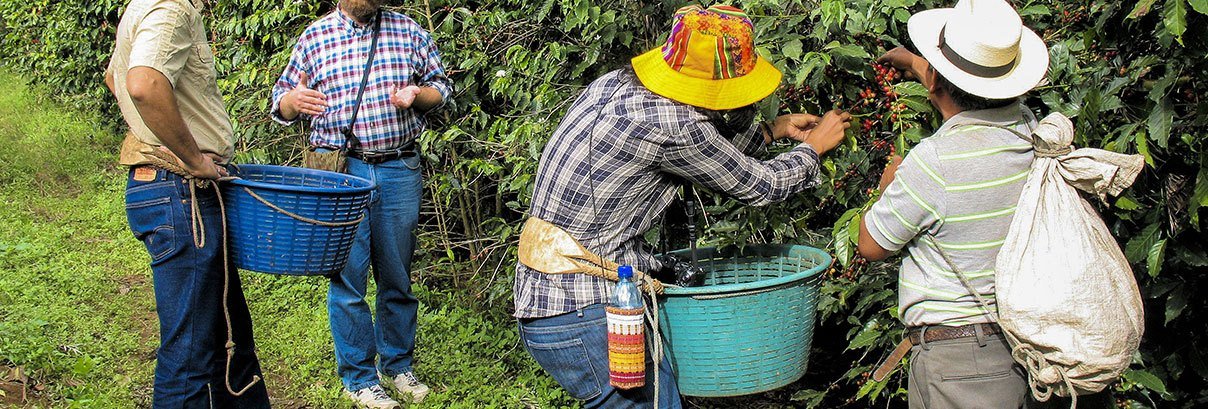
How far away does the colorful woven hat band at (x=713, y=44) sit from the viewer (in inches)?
103

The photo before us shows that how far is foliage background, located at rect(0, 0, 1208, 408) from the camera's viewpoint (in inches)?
100

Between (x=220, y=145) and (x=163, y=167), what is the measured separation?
214mm

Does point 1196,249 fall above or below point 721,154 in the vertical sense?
below

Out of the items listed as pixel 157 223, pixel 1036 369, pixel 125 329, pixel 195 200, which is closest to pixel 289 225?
pixel 195 200

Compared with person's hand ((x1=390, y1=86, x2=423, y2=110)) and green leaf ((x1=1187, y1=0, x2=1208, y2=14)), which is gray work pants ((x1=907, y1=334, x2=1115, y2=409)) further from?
person's hand ((x1=390, y1=86, x2=423, y2=110))

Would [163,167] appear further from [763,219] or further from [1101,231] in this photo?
[1101,231]

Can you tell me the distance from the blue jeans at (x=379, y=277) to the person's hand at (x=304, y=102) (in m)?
0.24

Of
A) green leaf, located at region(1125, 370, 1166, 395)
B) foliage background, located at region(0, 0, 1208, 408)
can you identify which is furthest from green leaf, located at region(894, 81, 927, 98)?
green leaf, located at region(1125, 370, 1166, 395)

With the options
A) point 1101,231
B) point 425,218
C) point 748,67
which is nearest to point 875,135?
point 748,67

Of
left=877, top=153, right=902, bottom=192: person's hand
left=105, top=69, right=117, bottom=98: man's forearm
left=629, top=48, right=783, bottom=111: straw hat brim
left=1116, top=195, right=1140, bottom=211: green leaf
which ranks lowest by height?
left=1116, top=195, right=1140, bottom=211: green leaf

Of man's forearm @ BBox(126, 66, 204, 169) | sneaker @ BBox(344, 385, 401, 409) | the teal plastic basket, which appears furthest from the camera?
sneaker @ BBox(344, 385, 401, 409)

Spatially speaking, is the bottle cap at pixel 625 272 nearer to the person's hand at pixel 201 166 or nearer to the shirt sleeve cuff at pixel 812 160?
the shirt sleeve cuff at pixel 812 160

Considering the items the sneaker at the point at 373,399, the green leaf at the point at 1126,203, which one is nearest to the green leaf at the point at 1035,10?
the green leaf at the point at 1126,203

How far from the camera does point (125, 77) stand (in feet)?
10.6
